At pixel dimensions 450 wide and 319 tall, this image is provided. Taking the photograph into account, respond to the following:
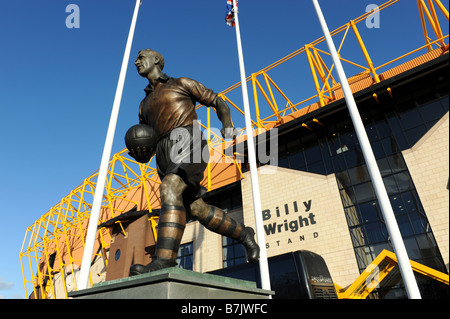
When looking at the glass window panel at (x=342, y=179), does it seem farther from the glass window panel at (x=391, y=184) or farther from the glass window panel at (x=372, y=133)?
the glass window panel at (x=372, y=133)

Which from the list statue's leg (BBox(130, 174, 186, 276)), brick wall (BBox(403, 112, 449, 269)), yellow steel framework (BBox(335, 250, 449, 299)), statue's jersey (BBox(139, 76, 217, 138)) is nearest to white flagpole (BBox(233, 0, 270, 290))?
statue's leg (BBox(130, 174, 186, 276))

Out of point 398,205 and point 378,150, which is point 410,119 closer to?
point 378,150

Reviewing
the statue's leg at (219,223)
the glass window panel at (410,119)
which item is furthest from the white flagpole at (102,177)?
the glass window panel at (410,119)

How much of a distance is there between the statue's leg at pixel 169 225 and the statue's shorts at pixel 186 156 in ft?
0.28

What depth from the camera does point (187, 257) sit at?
13062 millimetres

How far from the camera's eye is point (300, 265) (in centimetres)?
590

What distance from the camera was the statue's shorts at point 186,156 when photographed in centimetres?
236

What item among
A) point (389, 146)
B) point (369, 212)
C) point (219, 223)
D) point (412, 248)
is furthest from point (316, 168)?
point (219, 223)

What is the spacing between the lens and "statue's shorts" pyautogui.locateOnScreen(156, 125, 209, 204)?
7.75 ft

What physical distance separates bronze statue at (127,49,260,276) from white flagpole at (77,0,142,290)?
1.34m

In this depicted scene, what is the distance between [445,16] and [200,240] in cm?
1231

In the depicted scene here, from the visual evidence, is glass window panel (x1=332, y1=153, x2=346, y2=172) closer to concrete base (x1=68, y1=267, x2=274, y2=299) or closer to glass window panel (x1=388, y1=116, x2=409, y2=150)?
glass window panel (x1=388, y1=116, x2=409, y2=150)
